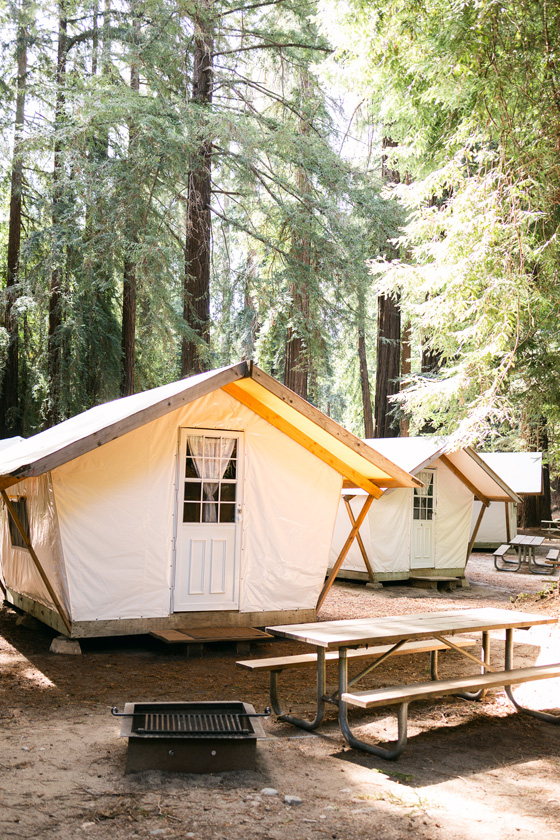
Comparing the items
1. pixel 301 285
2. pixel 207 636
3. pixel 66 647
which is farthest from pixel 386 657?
pixel 301 285

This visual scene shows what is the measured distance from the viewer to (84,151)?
37.7 feet

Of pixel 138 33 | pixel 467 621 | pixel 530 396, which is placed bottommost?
pixel 467 621

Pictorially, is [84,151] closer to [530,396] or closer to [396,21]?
[396,21]

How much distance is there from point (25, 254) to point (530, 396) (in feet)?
29.9

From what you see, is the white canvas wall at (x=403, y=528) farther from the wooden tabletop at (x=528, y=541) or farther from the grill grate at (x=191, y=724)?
the grill grate at (x=191, y=724)

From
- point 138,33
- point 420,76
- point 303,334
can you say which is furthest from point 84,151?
point 420,76

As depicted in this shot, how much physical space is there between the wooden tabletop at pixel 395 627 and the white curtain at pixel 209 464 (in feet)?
9.42

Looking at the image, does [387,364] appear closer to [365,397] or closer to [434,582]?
[434,582]

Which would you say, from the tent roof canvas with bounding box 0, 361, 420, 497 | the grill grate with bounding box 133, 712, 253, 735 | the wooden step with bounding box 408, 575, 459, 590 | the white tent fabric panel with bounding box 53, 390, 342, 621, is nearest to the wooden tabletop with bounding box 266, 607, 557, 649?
the grill grate with bounding box 133, 712, 253, 735

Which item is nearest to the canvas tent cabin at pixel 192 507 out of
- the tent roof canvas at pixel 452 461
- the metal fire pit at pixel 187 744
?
the metal fire pit at pixel 187 744

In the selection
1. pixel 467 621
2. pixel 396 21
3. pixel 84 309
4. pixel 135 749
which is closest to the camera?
pixel 135 749

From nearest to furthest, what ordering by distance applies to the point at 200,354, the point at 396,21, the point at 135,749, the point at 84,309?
1. the point at 135,749
2. the point at 396,21
3. the point at 200,354
4. the point at 84,309

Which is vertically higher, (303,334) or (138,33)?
(138,33)

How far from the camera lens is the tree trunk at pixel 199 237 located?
39.9ft
